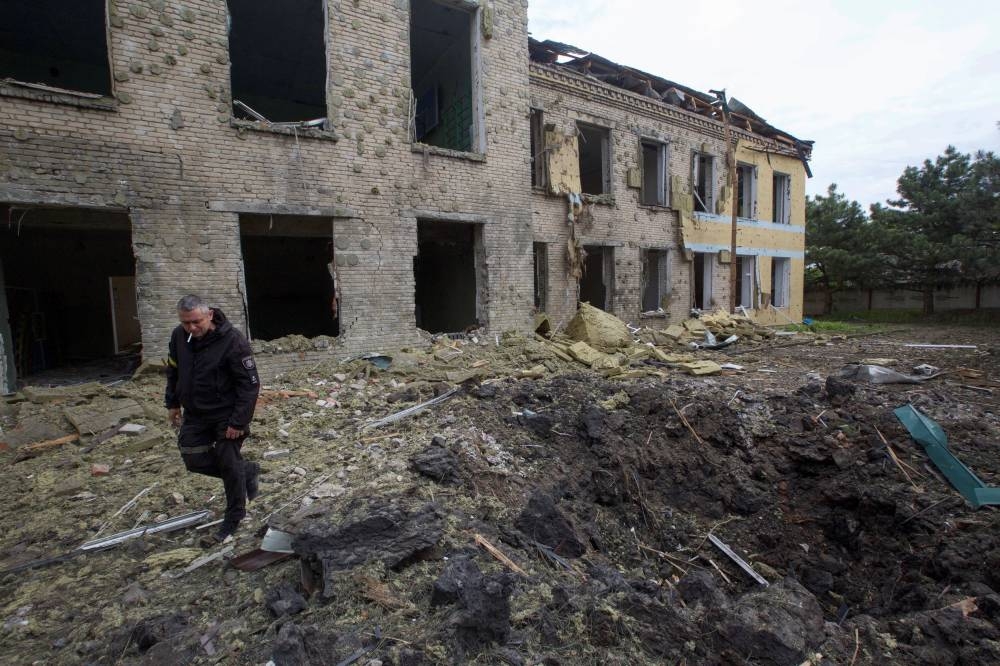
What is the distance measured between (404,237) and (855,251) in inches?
866

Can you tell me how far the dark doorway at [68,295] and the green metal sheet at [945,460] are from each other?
1259 centimetres

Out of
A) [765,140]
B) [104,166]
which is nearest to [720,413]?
[104,166]

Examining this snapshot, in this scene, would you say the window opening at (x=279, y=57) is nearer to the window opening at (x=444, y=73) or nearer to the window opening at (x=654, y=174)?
the window opening at (x=444, y=73)

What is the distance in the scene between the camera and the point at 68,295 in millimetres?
10391

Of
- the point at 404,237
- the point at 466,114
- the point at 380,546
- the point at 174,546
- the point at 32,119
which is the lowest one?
the point at 174,546

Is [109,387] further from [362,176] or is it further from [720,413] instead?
[720,413]

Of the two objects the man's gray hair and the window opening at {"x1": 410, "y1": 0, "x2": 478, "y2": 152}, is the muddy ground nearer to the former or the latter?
the man's gray hair

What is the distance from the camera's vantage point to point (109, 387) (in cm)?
675

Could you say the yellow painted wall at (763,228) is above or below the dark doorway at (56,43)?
below

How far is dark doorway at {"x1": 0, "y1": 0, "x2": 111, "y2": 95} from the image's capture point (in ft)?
29.7

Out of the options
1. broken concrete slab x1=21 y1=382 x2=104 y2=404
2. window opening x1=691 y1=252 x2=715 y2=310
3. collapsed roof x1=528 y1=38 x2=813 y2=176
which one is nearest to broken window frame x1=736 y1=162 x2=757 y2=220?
collapsed roof x1=528 y1=38 x2=813 y2=176

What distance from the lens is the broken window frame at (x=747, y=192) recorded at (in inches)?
651

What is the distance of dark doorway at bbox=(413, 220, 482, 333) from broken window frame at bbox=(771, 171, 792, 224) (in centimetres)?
1269

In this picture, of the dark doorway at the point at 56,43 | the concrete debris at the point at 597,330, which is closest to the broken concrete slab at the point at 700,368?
the concrete debris at the point at 597,330
